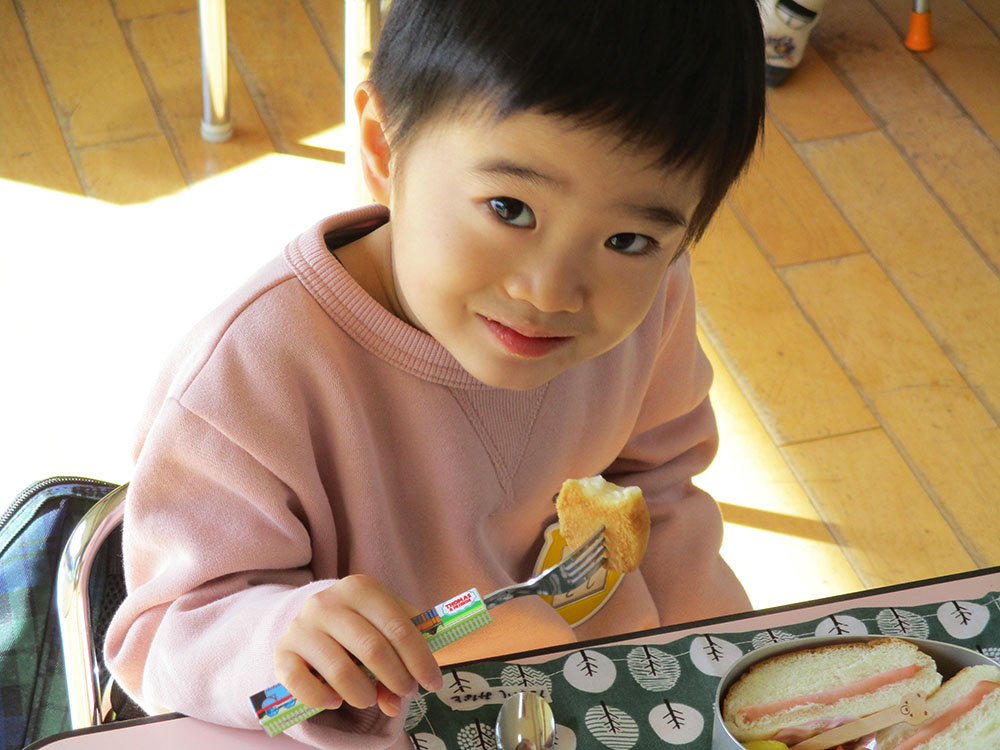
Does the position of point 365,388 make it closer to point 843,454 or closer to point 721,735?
point 721,735

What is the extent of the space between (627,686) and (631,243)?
27 centimetres

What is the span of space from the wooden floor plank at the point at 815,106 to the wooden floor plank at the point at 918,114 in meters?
0.03

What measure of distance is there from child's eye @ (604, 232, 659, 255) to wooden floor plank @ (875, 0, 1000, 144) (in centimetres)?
185

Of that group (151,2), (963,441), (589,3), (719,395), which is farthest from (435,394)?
(151,2)

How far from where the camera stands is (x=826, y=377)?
1.96 m

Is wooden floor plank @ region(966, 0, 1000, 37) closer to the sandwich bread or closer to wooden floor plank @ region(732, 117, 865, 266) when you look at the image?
wooden floor plank @ region(732, 117, 865, 266)

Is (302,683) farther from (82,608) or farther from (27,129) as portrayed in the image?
(27,129)

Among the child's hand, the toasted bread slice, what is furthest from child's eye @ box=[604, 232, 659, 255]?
the child's hand

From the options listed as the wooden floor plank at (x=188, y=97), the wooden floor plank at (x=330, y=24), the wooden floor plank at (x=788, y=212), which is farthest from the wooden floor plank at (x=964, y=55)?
the wooden floor plank at (x=188, y=97)

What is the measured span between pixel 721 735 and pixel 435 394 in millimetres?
348

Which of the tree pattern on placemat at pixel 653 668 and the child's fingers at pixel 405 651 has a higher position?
the child's fingers at pixel 405 651

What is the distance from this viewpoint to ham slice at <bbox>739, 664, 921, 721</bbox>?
67cm

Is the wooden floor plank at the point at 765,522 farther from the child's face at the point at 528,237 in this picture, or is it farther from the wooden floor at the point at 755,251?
the child's face at the point at 528,237

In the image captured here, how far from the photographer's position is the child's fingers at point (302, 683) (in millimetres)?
659
